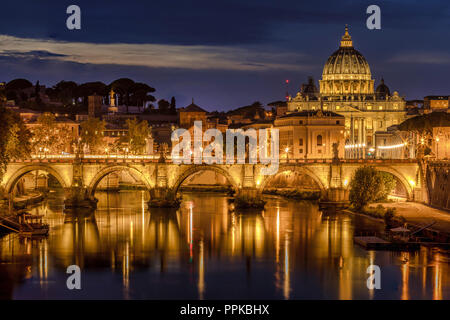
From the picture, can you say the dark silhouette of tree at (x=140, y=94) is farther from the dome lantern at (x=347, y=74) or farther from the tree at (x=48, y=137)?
the tree at (x=48, y=137)

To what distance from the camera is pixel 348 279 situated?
122 feet

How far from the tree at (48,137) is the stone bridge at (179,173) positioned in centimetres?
1985

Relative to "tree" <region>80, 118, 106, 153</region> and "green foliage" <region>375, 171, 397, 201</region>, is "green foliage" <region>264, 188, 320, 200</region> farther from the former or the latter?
"tree" <region>80, 118, 106, 153</region>

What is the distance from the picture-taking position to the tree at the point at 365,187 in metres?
59.5

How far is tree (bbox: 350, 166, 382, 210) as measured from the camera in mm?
59500

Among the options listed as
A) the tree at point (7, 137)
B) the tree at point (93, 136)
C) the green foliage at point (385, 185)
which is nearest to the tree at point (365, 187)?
the green foliage at point (385, 185)

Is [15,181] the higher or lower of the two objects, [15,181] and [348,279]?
the higher

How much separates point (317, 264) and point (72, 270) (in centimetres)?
1257

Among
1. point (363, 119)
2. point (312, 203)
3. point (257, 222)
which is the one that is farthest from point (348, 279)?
point (363, 119)

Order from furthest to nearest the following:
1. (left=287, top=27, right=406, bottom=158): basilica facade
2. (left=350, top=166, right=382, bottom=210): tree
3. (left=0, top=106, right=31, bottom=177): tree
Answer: (left=287, top=27, right=406, bottom=158): basilica facade < (left=350, top=166, right=382, bottom=210): tree < (left=0, top=106, right=31, bottom=177): tree

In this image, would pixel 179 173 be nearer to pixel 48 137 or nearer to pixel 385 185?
pixel 385 185

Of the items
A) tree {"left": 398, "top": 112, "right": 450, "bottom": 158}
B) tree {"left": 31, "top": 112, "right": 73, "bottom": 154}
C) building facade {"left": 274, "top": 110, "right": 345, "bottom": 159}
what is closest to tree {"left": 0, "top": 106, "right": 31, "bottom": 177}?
tree {"left": 31, "top": 112, "right": 73, "bottom": 154}

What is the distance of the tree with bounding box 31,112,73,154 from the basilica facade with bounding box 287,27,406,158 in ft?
164
